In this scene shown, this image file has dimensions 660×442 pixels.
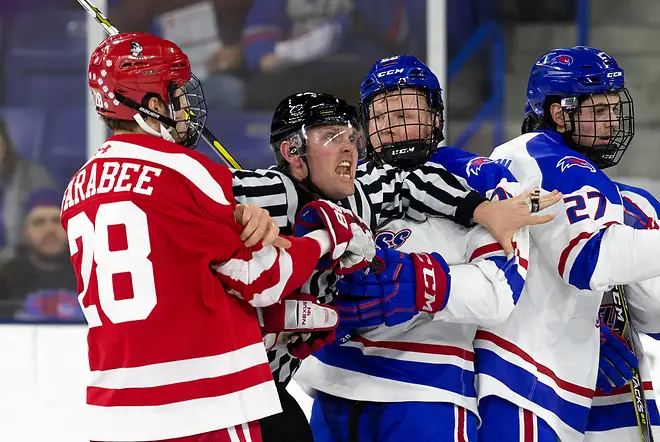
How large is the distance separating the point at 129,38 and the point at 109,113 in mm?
131

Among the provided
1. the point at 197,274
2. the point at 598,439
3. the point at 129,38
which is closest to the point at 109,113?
the point at 129,38

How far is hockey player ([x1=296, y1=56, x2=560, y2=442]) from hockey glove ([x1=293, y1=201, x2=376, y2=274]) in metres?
0.11

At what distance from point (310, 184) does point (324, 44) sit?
361 centimetres

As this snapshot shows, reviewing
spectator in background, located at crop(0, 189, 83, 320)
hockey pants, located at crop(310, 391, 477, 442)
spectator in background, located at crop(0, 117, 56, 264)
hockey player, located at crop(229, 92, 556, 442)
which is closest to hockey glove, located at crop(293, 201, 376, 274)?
hockey player, located at crop(229, 92, 556, 442)

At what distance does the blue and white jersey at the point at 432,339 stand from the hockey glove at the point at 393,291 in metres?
0.05

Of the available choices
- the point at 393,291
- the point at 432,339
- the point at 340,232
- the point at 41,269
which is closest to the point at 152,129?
the point at 340,232

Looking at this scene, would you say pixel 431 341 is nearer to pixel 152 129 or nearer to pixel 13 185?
pixel 152 129

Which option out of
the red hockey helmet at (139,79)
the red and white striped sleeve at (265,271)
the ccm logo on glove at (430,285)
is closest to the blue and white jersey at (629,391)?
the ccm logo on glove at (430,285)

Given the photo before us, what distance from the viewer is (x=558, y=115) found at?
229cm

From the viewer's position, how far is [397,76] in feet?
6.91

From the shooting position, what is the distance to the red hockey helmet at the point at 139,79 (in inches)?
68.3

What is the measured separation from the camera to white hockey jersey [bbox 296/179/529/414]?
6.50 feet

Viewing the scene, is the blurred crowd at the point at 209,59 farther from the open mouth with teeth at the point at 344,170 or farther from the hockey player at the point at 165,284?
the hockey player at the point at 165,284

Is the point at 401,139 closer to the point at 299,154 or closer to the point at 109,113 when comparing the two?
the point at 299,154
